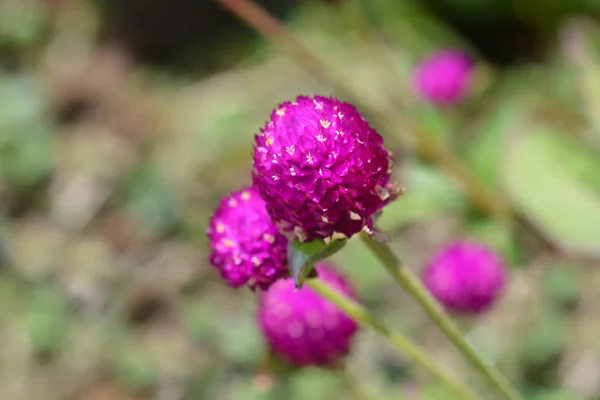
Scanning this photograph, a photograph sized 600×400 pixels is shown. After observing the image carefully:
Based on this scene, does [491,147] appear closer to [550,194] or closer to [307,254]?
[550,194]

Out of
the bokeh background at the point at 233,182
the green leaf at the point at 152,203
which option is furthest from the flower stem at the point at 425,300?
the green leaf at the point at 152,203

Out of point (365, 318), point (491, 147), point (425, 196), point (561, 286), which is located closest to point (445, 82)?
point (491, 147)

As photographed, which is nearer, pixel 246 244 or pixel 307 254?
pixel 307 254

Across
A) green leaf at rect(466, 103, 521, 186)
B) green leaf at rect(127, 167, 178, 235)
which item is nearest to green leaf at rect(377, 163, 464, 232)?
green leaf at rect(466, 103, 521, 186)

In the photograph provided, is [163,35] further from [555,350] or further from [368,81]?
[555,350]

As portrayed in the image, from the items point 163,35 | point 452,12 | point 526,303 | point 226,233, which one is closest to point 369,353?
point 526,303
